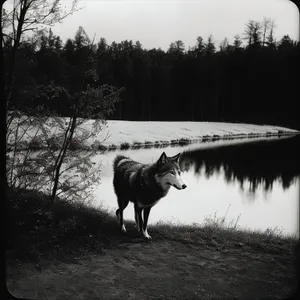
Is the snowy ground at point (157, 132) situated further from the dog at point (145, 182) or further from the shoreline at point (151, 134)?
the dog at point (145, 182)

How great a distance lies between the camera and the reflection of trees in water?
9.54m

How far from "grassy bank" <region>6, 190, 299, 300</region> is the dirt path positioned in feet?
0.04

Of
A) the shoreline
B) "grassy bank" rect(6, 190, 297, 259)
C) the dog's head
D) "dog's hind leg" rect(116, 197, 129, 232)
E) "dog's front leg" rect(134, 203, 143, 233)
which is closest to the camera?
"grassy bank" rect(6, 190, 297, 259)

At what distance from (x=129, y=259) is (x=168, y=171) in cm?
160

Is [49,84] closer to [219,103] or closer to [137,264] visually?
[137,264]

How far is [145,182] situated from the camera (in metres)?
5.20

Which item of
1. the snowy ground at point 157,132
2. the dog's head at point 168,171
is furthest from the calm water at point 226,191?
the dog's head at point 168,171

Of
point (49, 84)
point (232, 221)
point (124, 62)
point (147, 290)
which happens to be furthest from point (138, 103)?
point (147, 290)

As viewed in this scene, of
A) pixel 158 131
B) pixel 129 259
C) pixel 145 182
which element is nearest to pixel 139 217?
pixel 145 182

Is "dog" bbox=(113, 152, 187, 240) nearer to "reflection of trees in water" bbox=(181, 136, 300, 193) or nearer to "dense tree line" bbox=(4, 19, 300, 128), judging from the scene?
"dense tree line" bbox=(4, 19, 300, 128)

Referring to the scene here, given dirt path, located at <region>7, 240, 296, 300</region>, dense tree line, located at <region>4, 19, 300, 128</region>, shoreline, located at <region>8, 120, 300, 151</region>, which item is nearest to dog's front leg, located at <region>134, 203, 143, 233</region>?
dirt path, located at <region>7, 240, 296, 300</region>

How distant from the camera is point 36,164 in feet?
21.1

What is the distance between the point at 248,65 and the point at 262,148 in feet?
17.3

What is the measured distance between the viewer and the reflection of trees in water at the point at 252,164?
9539mm
